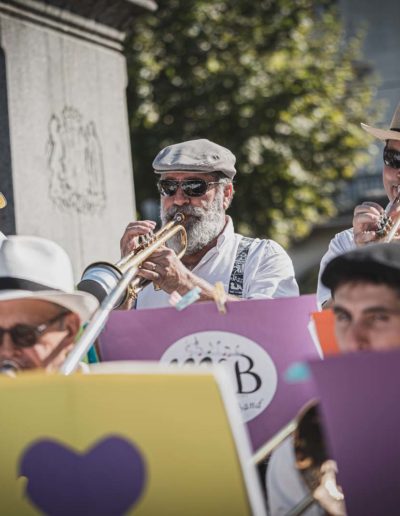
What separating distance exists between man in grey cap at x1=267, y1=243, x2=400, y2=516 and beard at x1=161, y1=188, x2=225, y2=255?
6.72ft

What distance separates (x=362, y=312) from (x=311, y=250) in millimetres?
23006

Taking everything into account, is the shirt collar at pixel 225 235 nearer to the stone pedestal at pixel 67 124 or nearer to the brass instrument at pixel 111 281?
the brass instrument at pixel 111 281

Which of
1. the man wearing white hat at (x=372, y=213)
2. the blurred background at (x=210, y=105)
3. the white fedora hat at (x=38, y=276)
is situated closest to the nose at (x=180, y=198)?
the man wearing white hat at (x=372, y=213)

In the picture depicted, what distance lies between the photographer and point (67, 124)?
22.3 ft

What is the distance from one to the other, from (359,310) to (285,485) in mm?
468

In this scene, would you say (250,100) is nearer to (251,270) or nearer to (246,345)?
(251,270)

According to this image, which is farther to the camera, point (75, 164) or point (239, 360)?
point (75, 164)

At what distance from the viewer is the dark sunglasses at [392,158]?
4.28 m

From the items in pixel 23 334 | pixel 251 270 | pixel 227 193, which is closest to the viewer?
pixel 23 334

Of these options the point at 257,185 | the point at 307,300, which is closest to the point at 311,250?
the point at 257,185

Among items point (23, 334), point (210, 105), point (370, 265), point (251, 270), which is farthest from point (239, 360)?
point (210, 105)

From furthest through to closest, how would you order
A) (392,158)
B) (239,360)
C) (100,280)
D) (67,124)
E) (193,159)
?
(67,124) → (193,159) → (392,158) → (100,280) → (239,360)

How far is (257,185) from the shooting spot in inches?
631

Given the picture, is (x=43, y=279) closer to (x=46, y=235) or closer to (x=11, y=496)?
(x=11, y=496)
